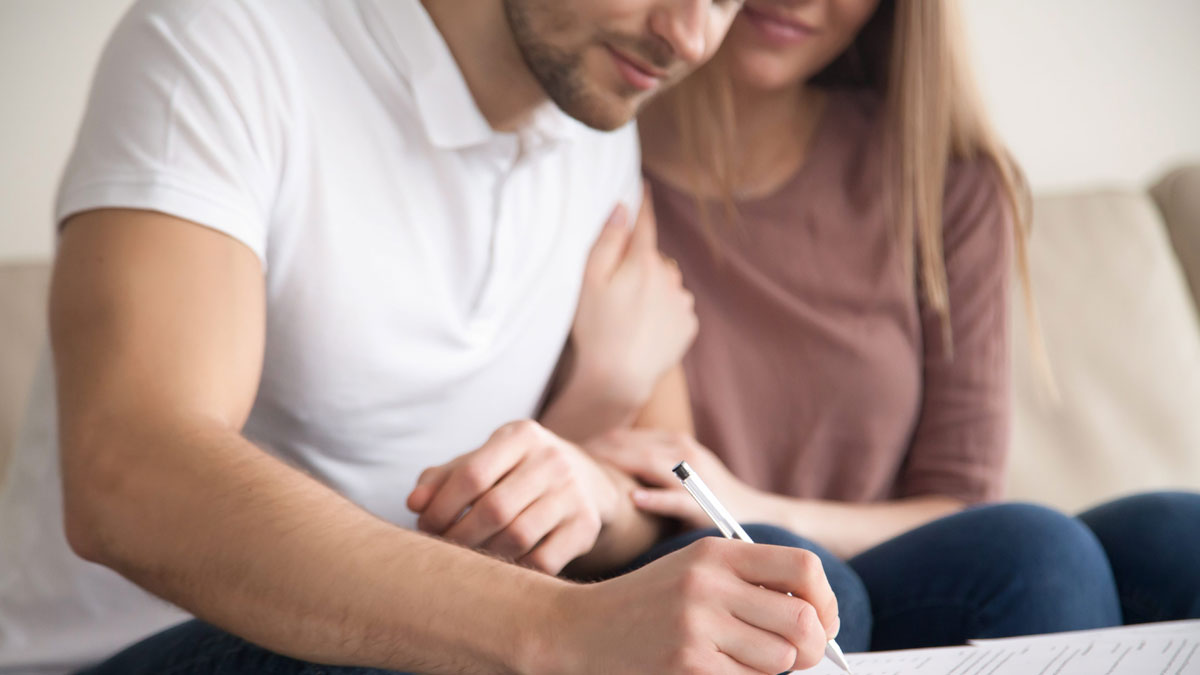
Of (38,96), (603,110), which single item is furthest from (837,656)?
(38,96)

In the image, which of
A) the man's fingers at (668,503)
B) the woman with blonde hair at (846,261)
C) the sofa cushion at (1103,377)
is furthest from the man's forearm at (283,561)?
the sofa cushion at (1103,377)

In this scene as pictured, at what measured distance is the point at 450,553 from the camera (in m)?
0.60

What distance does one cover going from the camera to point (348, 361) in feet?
2.95

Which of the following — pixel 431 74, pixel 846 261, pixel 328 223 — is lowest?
pixel 846 261

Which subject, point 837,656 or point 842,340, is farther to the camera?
point 842,340

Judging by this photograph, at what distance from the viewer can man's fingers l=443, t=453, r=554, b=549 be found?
0.72 meters

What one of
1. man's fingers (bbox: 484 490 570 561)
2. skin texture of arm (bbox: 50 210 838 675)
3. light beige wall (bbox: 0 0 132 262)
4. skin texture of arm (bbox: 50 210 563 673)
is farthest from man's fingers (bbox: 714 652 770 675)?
light beige wall (bbox: 0 0 132 262)

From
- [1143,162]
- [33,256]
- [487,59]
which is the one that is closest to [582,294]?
[487,59]

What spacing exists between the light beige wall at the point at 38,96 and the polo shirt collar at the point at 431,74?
0.79m

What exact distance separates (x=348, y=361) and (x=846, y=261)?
66cm

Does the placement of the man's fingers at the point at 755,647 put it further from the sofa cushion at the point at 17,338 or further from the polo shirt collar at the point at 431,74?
the sofa cushion at the point at 17,338

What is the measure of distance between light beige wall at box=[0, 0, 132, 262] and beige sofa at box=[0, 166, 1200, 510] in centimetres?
139

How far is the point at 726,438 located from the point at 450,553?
0.71 meters

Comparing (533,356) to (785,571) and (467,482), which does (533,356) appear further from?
(785,571)
